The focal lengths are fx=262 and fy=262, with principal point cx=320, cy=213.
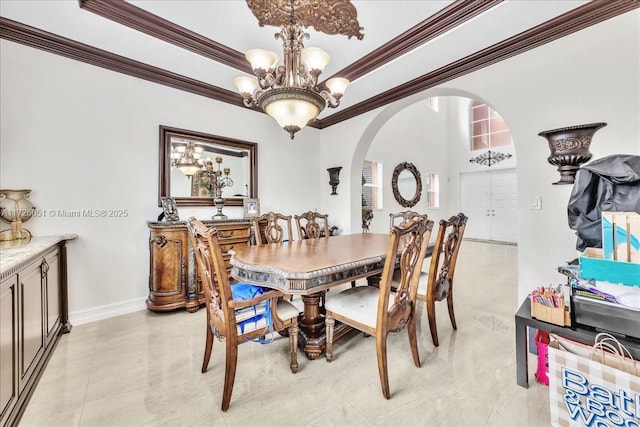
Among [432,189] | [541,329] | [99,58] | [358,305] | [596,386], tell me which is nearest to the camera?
[596,386]

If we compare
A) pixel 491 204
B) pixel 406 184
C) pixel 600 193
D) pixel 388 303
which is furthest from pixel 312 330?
pixel 491 204

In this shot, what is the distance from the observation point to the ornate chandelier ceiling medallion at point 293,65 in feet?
6.30

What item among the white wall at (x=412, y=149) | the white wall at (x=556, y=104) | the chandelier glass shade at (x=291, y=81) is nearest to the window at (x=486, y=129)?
the white wall at (x=412, y=149)

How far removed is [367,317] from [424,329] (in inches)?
40.7

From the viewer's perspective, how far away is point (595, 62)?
81.4 inches

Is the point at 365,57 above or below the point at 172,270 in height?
above

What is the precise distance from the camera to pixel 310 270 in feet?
4.77

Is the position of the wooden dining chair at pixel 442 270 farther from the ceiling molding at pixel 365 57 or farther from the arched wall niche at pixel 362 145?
the arched wall niche at pixel 362 145

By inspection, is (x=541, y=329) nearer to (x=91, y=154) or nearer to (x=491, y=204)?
(x=91, y=154)

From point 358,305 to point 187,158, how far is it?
2.66 meters

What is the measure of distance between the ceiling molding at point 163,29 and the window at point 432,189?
5.73 m

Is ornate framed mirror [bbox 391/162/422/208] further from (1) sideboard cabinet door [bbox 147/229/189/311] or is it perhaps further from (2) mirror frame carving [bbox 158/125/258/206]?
(1) sideboard cabinet door [bbox 147/229/189/311]

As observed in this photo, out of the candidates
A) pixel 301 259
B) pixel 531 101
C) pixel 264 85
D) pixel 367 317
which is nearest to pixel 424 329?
pixel 367 317

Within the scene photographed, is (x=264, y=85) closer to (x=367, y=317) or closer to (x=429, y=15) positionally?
(x=429, y=15)
